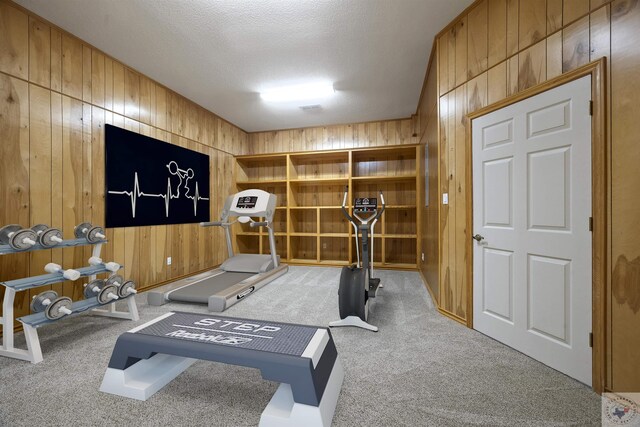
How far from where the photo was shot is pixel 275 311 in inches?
114

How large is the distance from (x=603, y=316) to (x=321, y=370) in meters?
1.72

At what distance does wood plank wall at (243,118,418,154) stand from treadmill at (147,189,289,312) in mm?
2072

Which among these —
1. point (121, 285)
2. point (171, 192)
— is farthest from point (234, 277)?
point (171, 192)

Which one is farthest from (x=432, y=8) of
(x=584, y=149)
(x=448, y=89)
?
(x=584, y=149)

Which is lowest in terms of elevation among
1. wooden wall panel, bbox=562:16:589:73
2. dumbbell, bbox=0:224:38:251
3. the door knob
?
the door knob

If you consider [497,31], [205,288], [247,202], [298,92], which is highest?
[298,92]

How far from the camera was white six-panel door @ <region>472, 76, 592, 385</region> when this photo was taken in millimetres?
1692

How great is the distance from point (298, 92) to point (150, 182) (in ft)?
8.31

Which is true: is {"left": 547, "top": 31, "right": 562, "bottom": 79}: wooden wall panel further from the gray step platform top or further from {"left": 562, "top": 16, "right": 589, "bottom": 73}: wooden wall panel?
the gray step platform top

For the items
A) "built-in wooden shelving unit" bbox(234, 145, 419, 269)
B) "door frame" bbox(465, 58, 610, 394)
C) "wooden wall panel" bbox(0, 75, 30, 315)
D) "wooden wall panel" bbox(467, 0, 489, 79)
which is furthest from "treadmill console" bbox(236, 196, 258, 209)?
"door frame" bbox(465, 58, 610, 394)

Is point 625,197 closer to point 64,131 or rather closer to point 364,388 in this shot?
point 364,388

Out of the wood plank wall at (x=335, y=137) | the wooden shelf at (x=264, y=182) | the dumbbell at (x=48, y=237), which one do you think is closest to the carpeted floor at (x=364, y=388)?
the dumbbell at (x=48, y=237)

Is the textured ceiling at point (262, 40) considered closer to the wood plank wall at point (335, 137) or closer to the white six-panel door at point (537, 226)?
the wood plank wall at point (335, 137)

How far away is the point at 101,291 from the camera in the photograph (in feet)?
7.65
